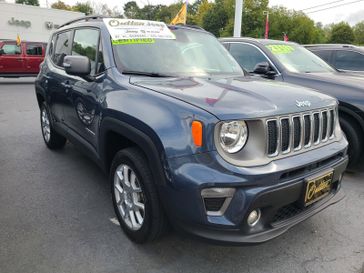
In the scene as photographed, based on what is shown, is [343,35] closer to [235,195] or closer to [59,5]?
[59,5]

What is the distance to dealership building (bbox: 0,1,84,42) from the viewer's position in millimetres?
27719

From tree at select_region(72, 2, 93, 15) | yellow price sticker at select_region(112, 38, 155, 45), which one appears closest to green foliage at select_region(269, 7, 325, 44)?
tree at select_region(72, 2, 93, 15)

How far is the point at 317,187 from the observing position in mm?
2357

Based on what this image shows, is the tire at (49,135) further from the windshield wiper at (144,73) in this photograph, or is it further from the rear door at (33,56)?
the rear door at (33,56)

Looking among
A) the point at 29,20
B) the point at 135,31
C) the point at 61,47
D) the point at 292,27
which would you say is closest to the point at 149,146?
the point at 135,31

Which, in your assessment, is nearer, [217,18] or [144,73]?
[144,73]

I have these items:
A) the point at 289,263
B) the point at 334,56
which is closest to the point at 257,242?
the point at 289,263

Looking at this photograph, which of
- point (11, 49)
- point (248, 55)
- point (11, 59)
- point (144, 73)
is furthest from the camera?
point (11, 49)

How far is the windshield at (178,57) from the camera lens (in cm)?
301

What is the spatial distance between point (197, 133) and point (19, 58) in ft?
49.4

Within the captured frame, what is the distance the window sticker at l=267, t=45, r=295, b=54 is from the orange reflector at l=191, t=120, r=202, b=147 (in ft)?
11.7

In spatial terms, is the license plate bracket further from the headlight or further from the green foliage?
the green foliage

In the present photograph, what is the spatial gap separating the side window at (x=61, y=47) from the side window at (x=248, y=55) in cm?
271

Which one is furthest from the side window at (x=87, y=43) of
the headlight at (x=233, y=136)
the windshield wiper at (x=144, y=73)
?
the headlight at (x=233, y=136)
